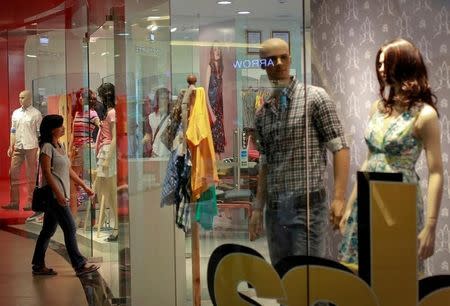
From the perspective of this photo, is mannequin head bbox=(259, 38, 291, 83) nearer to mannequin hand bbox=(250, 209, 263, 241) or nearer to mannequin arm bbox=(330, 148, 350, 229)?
mannequin arm bbox=(330, 148, 350, 229)

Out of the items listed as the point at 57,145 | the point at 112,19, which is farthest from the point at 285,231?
the point at 57,145

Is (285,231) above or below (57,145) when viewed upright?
below

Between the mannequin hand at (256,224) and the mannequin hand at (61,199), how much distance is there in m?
3.45

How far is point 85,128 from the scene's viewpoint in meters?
7.93

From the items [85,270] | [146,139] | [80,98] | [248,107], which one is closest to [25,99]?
[80,98]

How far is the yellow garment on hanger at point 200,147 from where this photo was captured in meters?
3.71

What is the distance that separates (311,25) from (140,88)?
1724mm

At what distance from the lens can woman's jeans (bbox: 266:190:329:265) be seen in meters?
3.07

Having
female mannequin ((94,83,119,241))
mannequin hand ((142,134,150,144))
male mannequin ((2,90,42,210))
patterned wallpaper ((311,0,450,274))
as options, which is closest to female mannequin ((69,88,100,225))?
female mannequin ((94,83,119,241))

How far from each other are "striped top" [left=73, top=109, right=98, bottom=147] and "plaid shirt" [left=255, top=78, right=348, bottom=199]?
180 inches

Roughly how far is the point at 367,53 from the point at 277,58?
17.7 inches

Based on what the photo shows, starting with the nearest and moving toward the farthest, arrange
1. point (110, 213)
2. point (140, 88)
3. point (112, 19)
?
point (140, 88) → point (112, 19) → point (110, 213)

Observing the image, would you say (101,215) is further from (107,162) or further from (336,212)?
(336,212)

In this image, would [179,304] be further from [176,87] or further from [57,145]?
[57,145]
